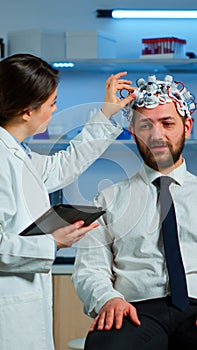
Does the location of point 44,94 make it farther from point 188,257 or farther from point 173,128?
point 188,257

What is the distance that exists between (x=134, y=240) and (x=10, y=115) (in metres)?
0.46

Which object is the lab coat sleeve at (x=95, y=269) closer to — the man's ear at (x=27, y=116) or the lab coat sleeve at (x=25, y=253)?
the lab coat sleeve at (x=25, y=253)

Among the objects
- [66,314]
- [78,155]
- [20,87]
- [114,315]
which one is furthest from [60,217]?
[66,314]

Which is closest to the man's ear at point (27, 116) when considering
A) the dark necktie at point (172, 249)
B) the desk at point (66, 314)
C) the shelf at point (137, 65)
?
the dark necktie at point (172, 249)

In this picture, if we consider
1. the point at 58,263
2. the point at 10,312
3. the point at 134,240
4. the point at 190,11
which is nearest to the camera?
the point at 10,312

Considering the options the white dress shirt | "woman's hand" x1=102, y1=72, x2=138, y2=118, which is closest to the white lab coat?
the white dress shirt

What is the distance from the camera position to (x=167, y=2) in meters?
3.81

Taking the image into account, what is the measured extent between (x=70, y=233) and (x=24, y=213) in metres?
0.15

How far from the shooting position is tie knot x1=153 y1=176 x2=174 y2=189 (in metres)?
2.10

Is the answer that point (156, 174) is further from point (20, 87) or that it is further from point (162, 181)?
point (20, 87)

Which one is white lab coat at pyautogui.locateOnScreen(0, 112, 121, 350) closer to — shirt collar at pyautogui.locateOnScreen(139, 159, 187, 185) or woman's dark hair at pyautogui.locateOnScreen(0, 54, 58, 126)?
woman's dark hair at pyautogui.locateOnScreen(0, 54, 58, 126)

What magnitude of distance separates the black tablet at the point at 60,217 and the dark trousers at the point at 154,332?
26cm

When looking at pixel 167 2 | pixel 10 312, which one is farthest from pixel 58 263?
pixel 10 312

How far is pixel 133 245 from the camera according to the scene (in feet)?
6.66
